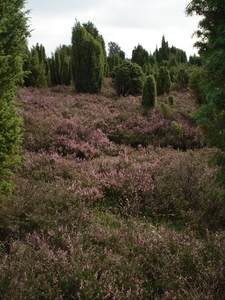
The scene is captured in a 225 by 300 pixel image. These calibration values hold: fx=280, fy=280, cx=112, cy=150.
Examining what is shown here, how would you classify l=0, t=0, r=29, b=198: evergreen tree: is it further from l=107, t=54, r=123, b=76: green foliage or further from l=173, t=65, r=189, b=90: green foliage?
l=107, t=54, r=123, b=76: green foliage

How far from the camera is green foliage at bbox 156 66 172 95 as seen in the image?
2381 centimetres

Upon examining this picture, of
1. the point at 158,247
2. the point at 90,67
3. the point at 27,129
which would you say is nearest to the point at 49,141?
the point at 27,129

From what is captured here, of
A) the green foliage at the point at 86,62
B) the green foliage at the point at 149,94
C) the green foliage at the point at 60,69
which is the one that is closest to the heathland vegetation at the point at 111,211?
the green foliage at the point at 149,94

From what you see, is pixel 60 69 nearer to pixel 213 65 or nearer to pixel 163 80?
pixel 163 80

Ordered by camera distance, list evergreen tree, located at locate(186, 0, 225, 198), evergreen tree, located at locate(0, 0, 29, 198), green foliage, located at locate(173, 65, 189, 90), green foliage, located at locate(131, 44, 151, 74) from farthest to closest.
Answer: green foliage, located at locate(131, 44, 151, 74) < green foliage, located at locate(173, 65, 189, 90) < evergreen tree, located at locate(0, 0, 29, 198) < evergreen tree, located at locate(186, 0, 225, 198)

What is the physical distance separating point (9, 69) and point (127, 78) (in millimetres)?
18623

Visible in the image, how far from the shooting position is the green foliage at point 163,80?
78.1 ft

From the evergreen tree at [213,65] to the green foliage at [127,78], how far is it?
18.7 m

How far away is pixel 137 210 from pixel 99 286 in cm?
278

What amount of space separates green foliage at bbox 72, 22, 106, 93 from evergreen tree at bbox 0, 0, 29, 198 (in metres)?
18.7

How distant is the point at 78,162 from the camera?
9359 mm

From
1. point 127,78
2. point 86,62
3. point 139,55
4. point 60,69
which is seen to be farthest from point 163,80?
point 139,55

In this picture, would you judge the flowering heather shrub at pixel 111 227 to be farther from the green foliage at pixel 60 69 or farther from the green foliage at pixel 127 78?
the green foliage at pixel 60 69

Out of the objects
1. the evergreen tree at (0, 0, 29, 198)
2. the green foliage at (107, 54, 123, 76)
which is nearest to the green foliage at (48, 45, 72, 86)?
the green foliage at (107, 54, 123, 76)
